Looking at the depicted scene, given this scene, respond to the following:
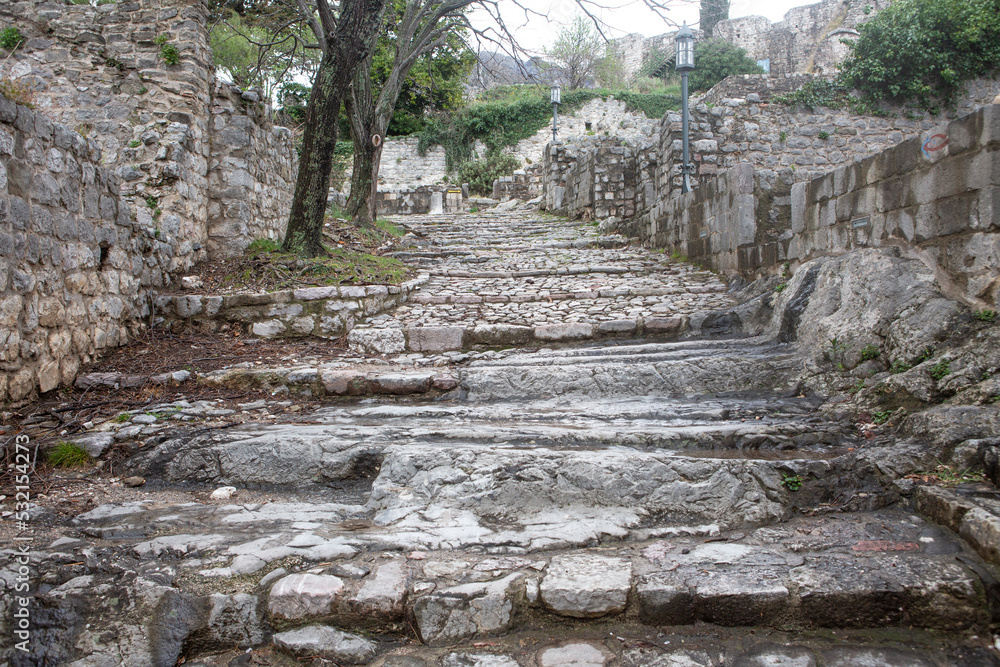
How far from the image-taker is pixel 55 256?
4.00 meters

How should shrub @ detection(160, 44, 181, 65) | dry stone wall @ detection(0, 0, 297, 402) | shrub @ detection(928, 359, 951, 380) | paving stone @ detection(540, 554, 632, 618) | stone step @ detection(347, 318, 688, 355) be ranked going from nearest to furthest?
1. paving stone @ detection(540, 554, 632, 618)
2. shrub @ detection(928, 359, 951, 380)
3. dry stone wall @ detection(0, 0, 297, 402)
4. stone step @ detection(347, 318, 688, 355)
5. shrub @ detection(160, 44, 181, 65)

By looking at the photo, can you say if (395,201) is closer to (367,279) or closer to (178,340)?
(367,279)

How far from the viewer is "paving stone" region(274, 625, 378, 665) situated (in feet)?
6.66

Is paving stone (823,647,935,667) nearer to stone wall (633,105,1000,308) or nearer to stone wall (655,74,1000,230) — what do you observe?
stone wall (633,105,1000,308)

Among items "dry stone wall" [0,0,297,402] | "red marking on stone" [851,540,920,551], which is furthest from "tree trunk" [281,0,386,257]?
"red marking on stone" [851,540,920,551]

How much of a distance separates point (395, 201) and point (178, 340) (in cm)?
1440

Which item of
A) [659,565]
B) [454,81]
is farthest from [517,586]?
[454,81]

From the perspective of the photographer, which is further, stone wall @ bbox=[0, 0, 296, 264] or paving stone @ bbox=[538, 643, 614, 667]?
stone wall @ bbox=[0, 0, 296, 264]

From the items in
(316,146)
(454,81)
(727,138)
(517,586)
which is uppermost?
(454,81)

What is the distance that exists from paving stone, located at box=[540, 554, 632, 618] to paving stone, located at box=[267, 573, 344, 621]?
2.50ft

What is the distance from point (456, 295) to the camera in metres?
6.91

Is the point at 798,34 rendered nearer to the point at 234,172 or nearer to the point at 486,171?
the point at 486,171

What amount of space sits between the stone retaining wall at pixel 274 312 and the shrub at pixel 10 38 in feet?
11.6

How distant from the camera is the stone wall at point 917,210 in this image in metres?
3.12
